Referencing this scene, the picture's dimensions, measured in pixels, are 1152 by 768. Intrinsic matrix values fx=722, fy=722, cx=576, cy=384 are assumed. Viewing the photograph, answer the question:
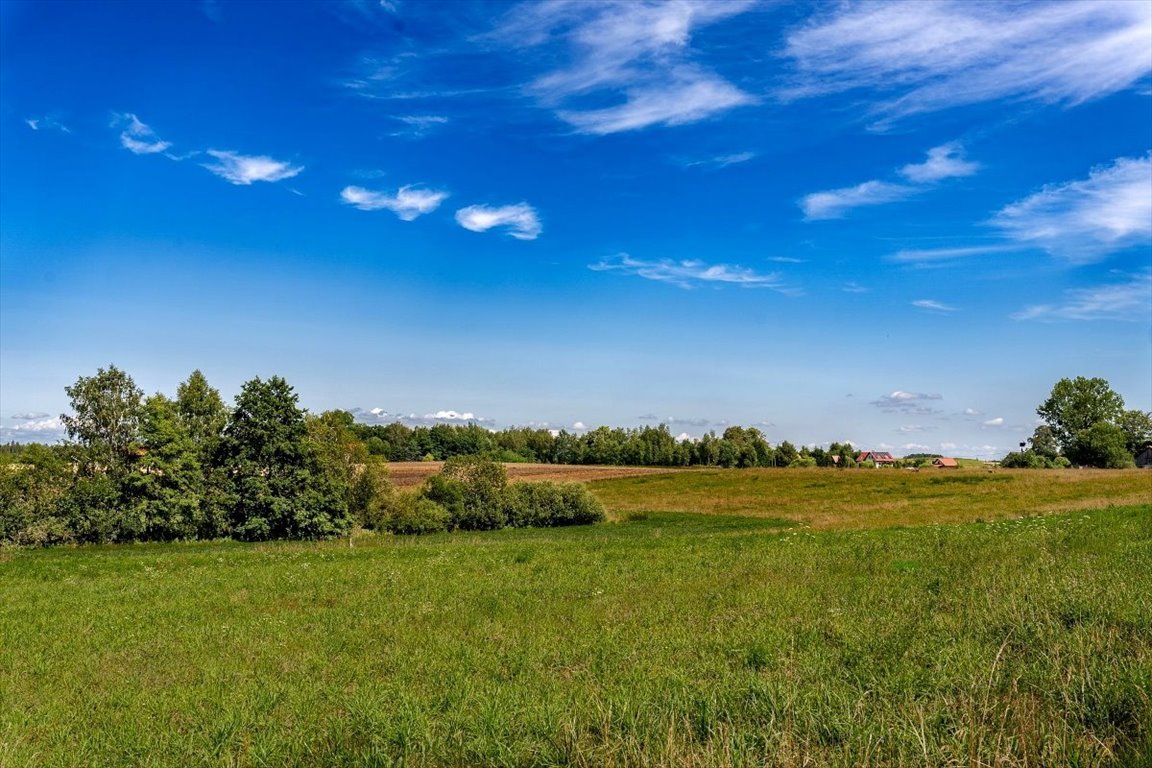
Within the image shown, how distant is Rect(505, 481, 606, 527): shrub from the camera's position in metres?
64.9

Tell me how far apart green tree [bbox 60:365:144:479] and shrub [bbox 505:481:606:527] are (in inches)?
1183

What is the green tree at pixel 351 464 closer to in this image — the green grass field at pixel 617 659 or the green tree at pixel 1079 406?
the green grass field at pixel 617 659

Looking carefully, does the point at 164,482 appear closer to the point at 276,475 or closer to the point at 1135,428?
the point at 276,475

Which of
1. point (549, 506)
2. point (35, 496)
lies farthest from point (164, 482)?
point (549, 506)

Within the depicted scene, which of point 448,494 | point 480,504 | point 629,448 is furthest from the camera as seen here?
point 629,448

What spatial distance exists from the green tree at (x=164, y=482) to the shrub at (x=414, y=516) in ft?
45.8

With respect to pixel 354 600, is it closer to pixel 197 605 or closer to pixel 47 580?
pixel 197 605

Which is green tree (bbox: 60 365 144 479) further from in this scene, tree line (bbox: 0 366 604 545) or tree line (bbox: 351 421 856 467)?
tree line (bbox: 351 421 856 467)

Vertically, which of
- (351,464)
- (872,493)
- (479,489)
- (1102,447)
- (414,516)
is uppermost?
(1102,447)

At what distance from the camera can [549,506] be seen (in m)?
66.2

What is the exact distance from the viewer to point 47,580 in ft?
82.7

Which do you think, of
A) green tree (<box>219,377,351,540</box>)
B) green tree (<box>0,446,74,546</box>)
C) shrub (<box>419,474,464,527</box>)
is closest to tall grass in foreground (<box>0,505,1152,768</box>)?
green tree (<box>219,377,351,540</box>)

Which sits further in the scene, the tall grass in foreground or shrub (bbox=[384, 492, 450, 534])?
shrub (bbox=[384, 492, 450, 534])

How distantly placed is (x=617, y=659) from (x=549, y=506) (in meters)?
56.1
